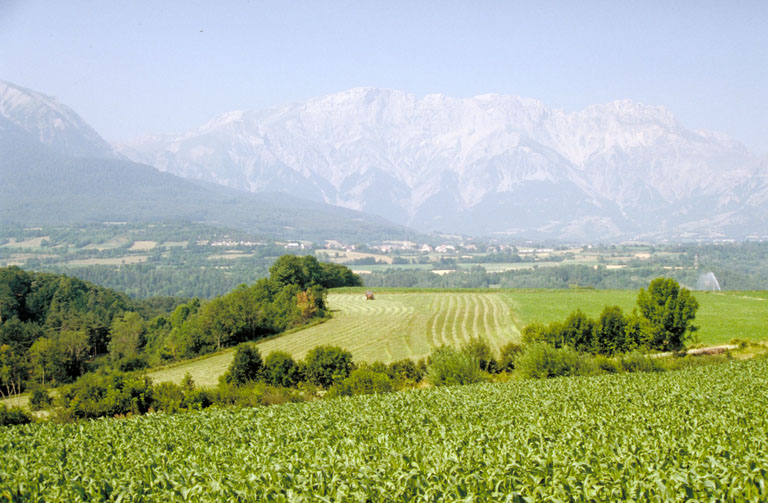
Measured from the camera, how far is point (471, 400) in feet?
55.1

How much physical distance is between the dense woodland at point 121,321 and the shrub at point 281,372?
2689cm

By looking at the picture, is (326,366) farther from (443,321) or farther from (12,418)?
(443,321)

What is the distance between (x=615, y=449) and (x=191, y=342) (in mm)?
58590

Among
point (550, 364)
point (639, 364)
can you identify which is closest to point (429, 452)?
point (550, 364)

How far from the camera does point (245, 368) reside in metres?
36.0

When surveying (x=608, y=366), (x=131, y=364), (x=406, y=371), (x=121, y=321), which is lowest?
(x=131, y=364)

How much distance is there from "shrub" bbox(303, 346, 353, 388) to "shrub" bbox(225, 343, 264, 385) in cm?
331

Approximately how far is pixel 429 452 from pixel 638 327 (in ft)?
132

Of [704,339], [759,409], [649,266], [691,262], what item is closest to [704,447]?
[759,409]

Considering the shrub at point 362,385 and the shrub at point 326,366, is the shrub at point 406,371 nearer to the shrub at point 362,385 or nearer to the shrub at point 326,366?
the shrub at point 326,366

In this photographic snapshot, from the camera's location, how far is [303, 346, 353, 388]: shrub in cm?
3484

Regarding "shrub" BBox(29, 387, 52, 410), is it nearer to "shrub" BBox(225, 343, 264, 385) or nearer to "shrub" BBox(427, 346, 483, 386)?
"shrub" BBox(225, 343, 264, 385)

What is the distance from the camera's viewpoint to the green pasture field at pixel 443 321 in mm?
48438

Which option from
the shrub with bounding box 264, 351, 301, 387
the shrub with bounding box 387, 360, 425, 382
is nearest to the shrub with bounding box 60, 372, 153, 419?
the shrub with bounding box 264, 351, 301, 387
